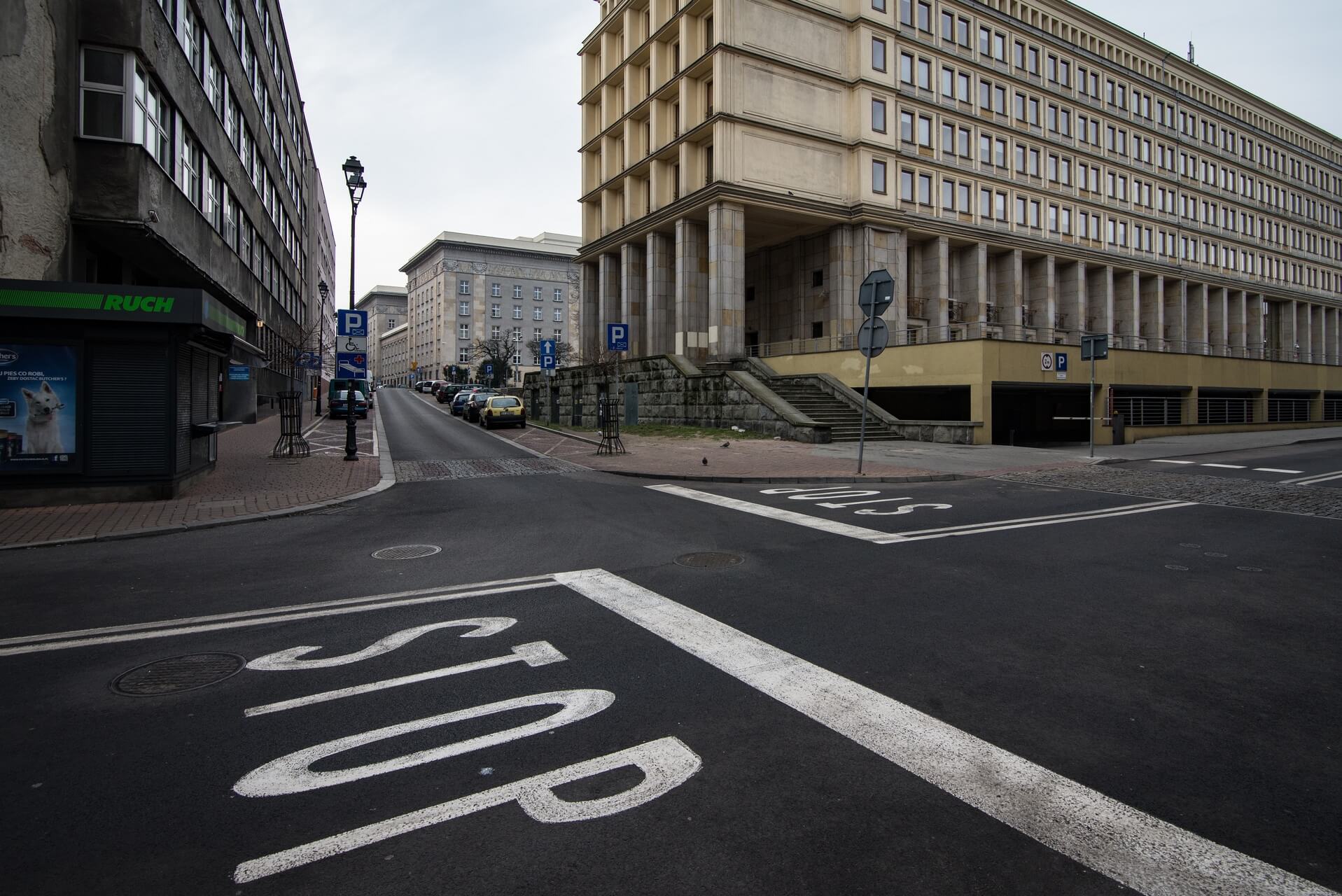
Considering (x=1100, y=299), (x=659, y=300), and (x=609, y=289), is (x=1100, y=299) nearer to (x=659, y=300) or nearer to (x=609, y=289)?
(x=659, y=300)

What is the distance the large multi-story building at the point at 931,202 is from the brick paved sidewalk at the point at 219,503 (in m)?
19.6

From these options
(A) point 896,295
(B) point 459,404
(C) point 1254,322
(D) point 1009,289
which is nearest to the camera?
(A) point 896,295

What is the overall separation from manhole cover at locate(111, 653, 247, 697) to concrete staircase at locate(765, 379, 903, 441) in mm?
20409

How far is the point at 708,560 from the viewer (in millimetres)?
7246

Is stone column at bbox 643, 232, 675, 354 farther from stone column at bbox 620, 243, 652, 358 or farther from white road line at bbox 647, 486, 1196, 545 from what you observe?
white road line at bbox 647, 486, 1196, 545

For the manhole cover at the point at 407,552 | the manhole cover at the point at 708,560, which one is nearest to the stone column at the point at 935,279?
the manhole cover at the point at 708,560

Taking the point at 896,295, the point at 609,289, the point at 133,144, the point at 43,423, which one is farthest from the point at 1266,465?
the point at 609,289

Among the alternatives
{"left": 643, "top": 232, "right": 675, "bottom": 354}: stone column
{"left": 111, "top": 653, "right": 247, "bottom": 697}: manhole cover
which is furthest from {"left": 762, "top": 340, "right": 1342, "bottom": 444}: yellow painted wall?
{"left": 111, "top": 653, "right": 247, "bottom": 697}: manhole cover

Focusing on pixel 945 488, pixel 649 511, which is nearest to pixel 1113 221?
pixel 945 488

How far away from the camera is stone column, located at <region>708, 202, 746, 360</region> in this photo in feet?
113

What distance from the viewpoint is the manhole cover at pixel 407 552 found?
7.63 m

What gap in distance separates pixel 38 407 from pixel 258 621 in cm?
817

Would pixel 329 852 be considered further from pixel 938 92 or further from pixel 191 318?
pixel 938 92

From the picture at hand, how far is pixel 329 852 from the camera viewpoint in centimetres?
257
